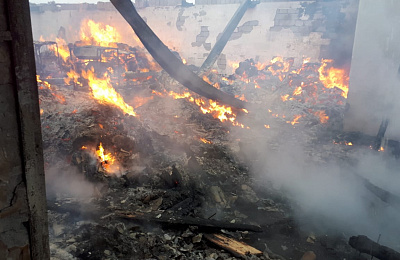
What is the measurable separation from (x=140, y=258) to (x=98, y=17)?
20.8 meters

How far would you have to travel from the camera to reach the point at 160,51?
5.44 m

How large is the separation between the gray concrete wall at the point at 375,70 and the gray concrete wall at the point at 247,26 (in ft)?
20.3

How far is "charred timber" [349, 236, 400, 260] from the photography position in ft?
10.9

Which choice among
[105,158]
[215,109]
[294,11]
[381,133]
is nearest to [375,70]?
[381,133]

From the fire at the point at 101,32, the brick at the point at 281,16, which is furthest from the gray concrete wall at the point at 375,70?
the fire at the point at 101,32

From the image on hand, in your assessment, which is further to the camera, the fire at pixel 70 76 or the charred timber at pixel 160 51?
the fire at pixel 70 76

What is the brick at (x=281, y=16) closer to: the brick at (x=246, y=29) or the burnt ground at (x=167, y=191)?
the brick at (x=246, y=29)

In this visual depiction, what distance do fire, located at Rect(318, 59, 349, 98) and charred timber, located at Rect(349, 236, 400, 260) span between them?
11358mm

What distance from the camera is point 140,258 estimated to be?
3.47 m

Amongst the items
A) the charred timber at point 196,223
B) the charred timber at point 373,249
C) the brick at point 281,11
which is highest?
the brick at point 281,11

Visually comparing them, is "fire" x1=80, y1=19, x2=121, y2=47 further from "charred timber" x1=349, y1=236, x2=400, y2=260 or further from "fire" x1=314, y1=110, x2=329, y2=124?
"charred timber" x1=349, y1=236, x2=400, y2=260

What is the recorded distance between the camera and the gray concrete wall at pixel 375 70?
24.5ft

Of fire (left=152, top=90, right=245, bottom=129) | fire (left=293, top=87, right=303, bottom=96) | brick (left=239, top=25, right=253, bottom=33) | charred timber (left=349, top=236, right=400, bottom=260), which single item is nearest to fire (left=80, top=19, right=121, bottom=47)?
brick (left=239, top=25, right=253, bottom=33)

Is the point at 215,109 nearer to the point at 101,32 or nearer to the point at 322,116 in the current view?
the point at 322,116
